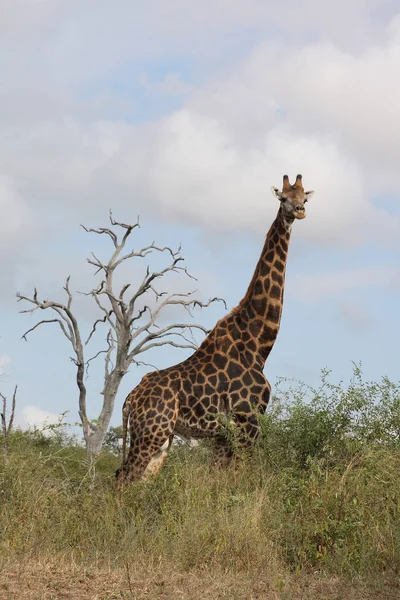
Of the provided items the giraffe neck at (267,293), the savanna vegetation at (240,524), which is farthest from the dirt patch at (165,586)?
the giraffe neck at (267,293)

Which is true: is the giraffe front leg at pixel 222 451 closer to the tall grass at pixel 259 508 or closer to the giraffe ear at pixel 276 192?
the tall grass at pixel 259 508

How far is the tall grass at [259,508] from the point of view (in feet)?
29.9

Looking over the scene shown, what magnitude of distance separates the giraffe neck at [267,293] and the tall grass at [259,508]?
95 centimetres

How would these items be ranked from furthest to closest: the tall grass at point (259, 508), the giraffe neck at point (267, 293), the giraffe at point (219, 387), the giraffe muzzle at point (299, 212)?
the giraffe muzzle at point (299, 212), the giraffe neck at point (267, 293), the giraffe at point (219, 387), the tall grass at point (259, 508)

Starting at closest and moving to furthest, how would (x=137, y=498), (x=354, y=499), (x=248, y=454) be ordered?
1. (x=354, y=499)
2. (x=137, y=498)
3. (x=248, y=454)

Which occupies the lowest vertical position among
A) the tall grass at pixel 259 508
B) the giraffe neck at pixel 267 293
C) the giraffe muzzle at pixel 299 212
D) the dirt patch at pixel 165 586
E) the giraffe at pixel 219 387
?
the dirt patch at pixel 165 586

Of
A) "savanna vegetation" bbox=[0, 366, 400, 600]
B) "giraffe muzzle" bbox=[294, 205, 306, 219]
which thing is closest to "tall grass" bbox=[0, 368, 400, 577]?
"savanna vegetation" bbox=[0, 366, 400, 600]

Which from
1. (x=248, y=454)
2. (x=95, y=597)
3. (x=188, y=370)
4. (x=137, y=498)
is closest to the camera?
(x=95, y=597)

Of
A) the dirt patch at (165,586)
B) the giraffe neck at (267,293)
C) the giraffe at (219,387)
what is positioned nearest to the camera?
the dirt patch at (165,586)

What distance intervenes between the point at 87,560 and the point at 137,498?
6.76 ft

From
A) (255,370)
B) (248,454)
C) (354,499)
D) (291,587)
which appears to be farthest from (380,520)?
(255,370)

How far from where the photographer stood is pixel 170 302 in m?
32.7

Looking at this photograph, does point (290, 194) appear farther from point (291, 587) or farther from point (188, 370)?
point (291, 587)

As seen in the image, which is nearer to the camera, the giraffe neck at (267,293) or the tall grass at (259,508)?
the tall grass at (259,508)
